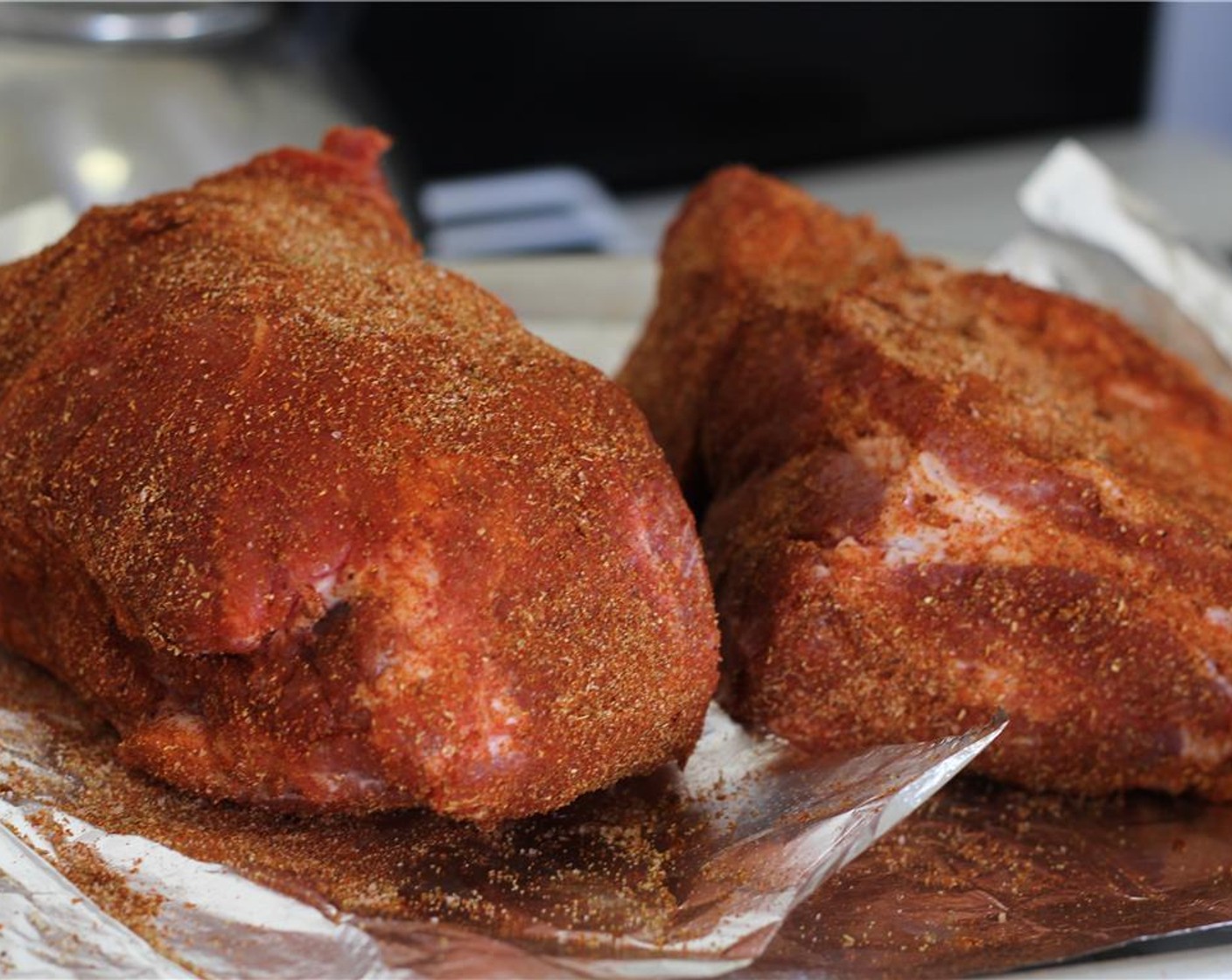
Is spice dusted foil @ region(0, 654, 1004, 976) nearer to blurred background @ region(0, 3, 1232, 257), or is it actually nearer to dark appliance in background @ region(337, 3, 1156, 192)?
blurred background @ region(0, 3, 1232, 257)

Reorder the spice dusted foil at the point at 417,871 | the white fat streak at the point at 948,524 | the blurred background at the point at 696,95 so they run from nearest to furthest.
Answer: the spice dusted foil at the point at 417,871, the white fat streak at the point at 948,524, the blurred background at the point at 696,95

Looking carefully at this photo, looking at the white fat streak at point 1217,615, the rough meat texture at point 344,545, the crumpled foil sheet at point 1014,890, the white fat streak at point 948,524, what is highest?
the rough meat texture at point 344,545

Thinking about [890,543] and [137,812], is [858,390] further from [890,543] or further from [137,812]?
[137,812]

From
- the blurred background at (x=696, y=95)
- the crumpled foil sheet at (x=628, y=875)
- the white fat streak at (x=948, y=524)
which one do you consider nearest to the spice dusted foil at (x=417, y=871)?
the crumpled foil sheet at (x=628, y=875)

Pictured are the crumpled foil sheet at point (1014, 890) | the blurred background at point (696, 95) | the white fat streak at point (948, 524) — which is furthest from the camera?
the blurred background at point (696, 95)

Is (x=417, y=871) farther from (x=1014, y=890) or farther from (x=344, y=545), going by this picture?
(x=1014, y=890)

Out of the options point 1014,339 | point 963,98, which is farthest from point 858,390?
point 963,98

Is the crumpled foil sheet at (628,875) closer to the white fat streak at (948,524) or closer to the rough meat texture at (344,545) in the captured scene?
the rough meat texture at (344,545)
